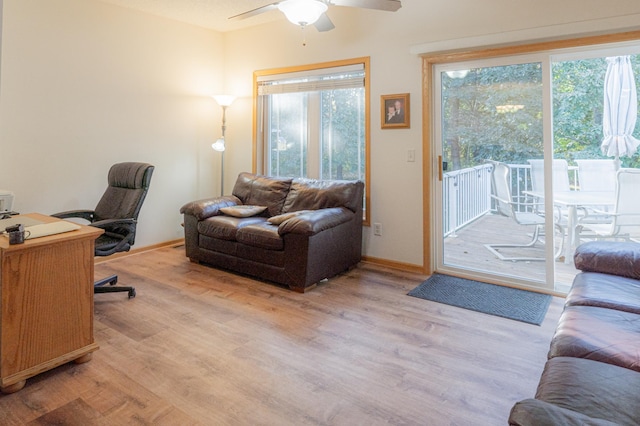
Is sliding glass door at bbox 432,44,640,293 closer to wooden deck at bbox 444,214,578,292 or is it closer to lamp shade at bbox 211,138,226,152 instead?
wooden deck at bbox 444,214,578,292

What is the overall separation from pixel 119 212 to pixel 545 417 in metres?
3.29

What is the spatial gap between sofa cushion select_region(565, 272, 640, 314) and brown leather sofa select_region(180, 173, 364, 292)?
6.00ft

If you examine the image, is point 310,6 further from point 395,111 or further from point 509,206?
point 509,206

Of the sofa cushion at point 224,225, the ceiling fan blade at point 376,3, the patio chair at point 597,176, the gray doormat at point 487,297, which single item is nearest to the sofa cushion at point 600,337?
the gray doormat at point 487,297

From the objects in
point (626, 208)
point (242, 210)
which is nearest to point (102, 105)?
point (242, 210)

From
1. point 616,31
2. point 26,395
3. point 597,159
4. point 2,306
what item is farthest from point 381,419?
point 597,159

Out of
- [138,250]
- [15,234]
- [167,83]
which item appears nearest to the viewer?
[15,234]

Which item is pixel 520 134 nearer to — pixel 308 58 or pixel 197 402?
pixel 308 58

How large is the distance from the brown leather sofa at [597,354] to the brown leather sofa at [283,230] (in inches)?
72.8

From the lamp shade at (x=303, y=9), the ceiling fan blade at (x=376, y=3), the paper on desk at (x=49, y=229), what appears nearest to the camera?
the paper on desk at (x=49, y=229)

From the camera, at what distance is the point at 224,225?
144 inches

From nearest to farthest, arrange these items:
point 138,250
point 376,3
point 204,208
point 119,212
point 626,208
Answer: point 376,3, point 119,212, point 626,208, point 204,208, point 138,250

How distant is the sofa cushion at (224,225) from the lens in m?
3.61

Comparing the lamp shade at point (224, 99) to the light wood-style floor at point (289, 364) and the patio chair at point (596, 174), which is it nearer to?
the light wood-style floor at point (289, 364)
